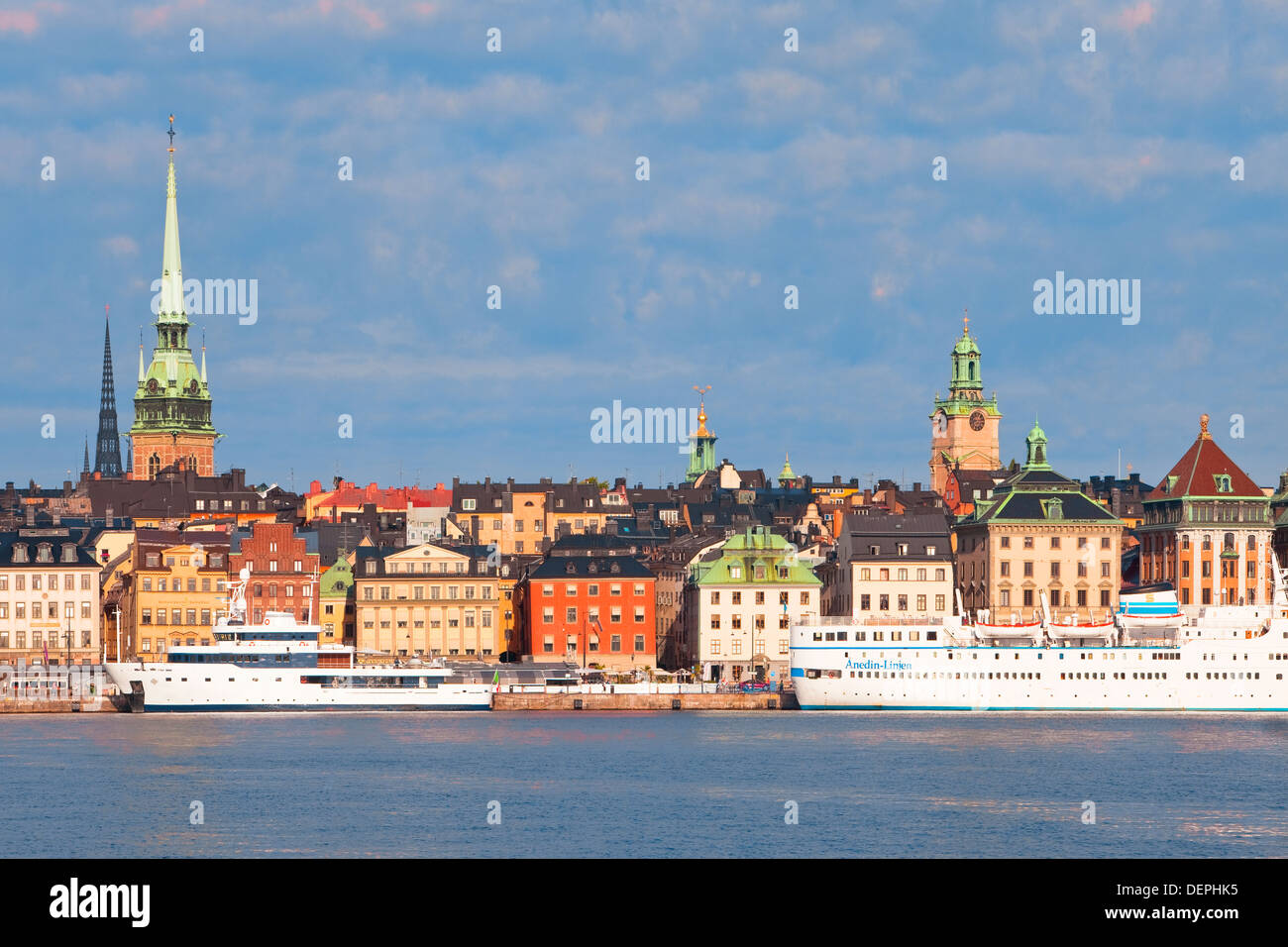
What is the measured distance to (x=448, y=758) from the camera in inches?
2525

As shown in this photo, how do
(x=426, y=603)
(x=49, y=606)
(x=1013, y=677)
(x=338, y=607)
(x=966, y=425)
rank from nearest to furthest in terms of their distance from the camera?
1. (x=1013, y=677)
2. (x=49, y=606)
3. (x=426, y=603)
4. (x=338, y=607)
5. (x=966, y=425)

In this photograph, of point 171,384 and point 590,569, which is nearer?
point 590,569

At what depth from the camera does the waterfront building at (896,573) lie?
111250 millimetres

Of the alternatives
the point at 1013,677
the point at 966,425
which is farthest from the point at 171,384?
the point at 1013,677

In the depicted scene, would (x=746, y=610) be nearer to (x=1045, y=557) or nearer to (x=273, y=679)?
(x=1045, y=557)

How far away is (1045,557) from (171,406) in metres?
105

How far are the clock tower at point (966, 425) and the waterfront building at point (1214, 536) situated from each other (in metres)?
60.3

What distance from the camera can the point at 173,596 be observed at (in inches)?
4237

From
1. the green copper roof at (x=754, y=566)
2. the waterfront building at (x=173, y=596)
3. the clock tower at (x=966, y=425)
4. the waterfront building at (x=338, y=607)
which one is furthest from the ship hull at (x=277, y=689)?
the clock tower at (x=966, y=425)

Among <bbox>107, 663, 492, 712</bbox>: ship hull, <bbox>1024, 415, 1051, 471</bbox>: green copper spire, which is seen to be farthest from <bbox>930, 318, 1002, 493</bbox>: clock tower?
<bbox>107, 663, 492, 712</bbox>: ship hull

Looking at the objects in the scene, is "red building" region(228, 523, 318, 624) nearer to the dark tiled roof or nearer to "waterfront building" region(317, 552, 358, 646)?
"waterfront building" region(317, 552, 358, 646)

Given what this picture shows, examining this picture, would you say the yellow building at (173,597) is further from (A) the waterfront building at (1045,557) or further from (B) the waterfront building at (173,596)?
(A) the waterfront building at (1045,557)
